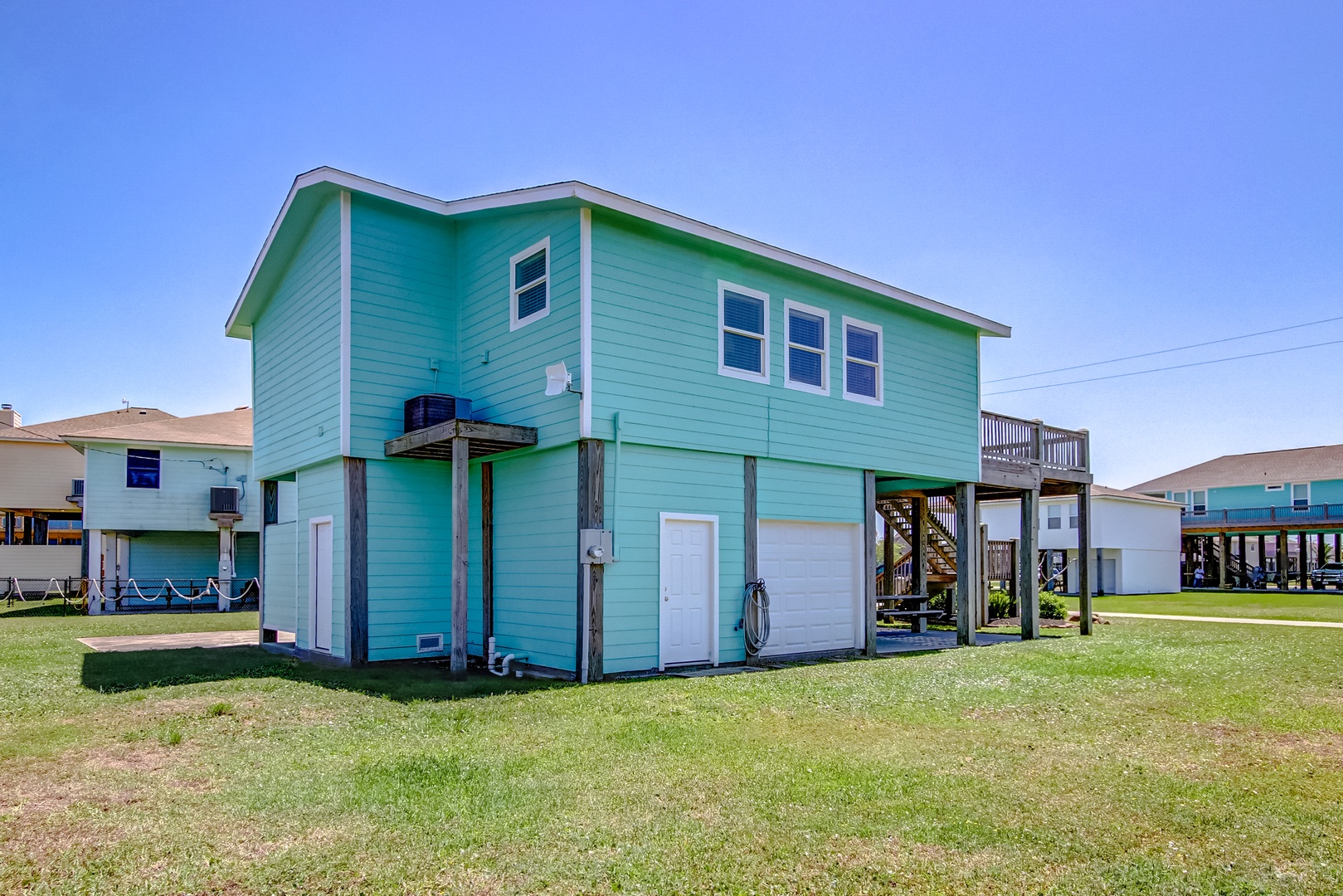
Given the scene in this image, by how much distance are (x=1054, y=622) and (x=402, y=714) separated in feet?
53.1

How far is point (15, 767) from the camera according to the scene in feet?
19.2

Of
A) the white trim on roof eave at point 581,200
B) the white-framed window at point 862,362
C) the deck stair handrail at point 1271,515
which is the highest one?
the white trim on roof eave at point 581,200

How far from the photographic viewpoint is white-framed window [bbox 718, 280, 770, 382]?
11953mm

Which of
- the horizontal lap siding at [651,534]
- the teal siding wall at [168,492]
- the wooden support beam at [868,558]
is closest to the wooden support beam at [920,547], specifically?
the wooden support beam at [868,558]

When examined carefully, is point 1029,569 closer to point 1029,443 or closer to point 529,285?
point 1029,443

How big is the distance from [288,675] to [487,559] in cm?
283

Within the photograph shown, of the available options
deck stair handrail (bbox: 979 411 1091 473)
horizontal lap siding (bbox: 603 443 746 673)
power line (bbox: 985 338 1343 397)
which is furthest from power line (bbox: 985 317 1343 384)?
horizontal lap siding (bbox: 603 443 746 673)

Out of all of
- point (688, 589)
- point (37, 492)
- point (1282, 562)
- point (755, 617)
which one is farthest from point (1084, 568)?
point (37, 492)

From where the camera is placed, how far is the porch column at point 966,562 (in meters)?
15.2

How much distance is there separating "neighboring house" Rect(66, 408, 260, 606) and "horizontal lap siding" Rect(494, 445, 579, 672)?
51.2 feet

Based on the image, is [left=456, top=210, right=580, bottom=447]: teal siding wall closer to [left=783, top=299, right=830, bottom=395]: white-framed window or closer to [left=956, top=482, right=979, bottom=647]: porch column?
[left=783, top=299, right=830, bottom=395]: white-framed window

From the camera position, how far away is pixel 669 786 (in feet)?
17.9

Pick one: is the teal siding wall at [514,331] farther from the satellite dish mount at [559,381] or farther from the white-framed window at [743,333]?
the white-framed window at [743,333]

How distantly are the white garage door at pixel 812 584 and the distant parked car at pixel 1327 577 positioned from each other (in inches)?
1480
